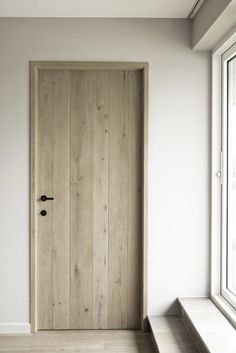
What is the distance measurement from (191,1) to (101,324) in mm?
2495

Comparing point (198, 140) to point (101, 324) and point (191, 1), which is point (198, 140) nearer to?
point (191, 1)

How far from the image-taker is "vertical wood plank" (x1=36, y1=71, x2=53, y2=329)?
11.2ft

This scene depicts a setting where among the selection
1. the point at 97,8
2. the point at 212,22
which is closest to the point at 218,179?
the point at 212,22

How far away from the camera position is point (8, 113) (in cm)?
336

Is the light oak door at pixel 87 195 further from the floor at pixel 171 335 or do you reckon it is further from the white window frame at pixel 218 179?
the white window frame at pixel 218 179

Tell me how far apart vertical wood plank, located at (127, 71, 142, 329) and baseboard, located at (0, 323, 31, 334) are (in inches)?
31.5

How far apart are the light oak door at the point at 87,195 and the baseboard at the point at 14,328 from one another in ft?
0.36

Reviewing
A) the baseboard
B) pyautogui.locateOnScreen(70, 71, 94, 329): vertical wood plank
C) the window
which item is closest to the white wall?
the baseboard

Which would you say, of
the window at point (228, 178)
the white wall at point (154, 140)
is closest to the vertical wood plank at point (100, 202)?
the white wall at point (154, 140)

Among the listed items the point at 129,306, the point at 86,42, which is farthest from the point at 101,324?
the point at 86,42

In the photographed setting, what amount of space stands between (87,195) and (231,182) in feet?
3.60

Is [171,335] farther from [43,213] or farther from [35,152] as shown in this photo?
[35,152]

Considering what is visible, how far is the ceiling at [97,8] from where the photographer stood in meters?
3.04

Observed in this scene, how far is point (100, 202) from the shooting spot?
11.3 ft
